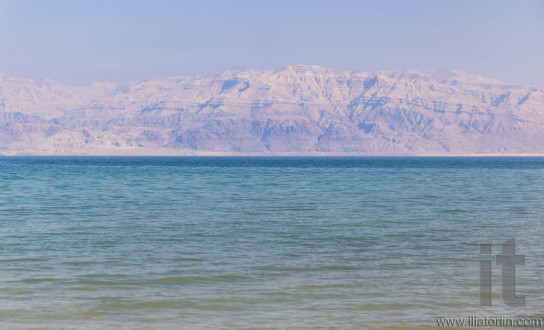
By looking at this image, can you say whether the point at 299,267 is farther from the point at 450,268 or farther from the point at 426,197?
the point at 426,197

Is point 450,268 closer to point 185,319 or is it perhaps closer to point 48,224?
point 185,319

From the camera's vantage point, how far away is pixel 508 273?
18031 mm

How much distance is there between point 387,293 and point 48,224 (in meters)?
17.9

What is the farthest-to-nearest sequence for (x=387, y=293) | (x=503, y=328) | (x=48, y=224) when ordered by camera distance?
(x=48, y=224), (x=387, y=293), (x=503, y=328)

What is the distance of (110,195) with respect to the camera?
50938 mm

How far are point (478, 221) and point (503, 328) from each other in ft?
61.3

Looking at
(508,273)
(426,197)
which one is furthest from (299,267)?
(426,197)

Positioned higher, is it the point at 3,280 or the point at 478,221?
the point at 3,280

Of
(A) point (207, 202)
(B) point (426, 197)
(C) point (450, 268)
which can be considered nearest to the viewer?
(C) point (450, 268)

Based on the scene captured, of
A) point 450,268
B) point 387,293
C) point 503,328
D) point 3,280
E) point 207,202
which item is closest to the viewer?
point 503,328

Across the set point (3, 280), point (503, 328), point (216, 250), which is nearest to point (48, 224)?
point (216, 250)

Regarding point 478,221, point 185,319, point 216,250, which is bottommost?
point 478,221

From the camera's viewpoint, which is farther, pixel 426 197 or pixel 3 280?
pixel 426 197

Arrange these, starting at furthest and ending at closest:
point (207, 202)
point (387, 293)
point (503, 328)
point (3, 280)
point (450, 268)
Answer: point (207, 202) → point (450, 268) → point (3, 280) → point (387, 293) → point (503, 328)
